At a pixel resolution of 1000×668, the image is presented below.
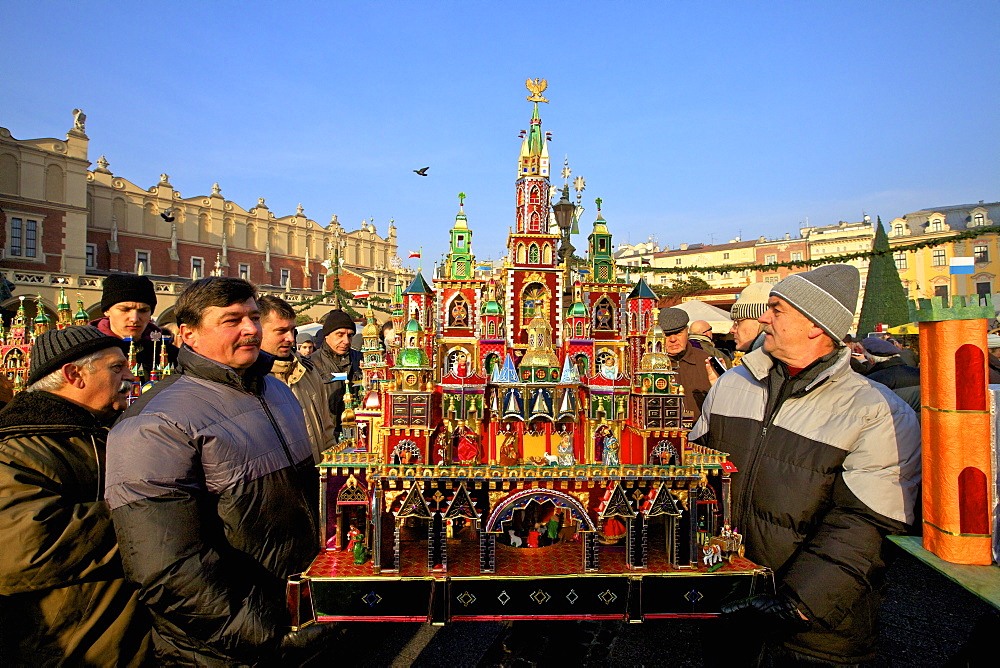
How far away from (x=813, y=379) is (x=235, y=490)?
124 inches

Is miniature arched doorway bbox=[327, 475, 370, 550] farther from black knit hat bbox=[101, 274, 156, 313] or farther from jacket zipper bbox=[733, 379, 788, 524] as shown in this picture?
black knit hat bbox=[101, 274, 156, 313]

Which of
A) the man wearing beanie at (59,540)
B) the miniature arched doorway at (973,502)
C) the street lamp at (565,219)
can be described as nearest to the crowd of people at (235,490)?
the man wearing beanie at (59,540)

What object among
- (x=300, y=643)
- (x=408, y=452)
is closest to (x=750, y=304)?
(x=408, y=452)

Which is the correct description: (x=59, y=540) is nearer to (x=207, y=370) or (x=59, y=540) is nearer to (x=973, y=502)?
(x=207, y=370)

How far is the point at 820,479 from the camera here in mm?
2816

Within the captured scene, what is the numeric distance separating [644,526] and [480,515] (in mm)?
1169

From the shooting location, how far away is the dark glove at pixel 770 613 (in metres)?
2.66

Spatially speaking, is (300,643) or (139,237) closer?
(300,643)

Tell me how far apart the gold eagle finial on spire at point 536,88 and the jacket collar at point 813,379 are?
3.52 meters

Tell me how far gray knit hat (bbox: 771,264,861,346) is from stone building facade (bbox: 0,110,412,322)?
19.6 m

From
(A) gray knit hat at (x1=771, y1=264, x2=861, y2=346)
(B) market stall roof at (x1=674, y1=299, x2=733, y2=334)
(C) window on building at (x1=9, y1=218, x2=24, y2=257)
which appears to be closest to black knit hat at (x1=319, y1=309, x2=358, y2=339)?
(A) gray knit hat at (x1=771, y1=264, x2=861, y2=346)

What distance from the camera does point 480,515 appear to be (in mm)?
3537

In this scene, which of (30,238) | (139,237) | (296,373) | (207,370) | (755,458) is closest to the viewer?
(207,370)

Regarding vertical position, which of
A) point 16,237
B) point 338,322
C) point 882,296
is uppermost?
point 16,237
